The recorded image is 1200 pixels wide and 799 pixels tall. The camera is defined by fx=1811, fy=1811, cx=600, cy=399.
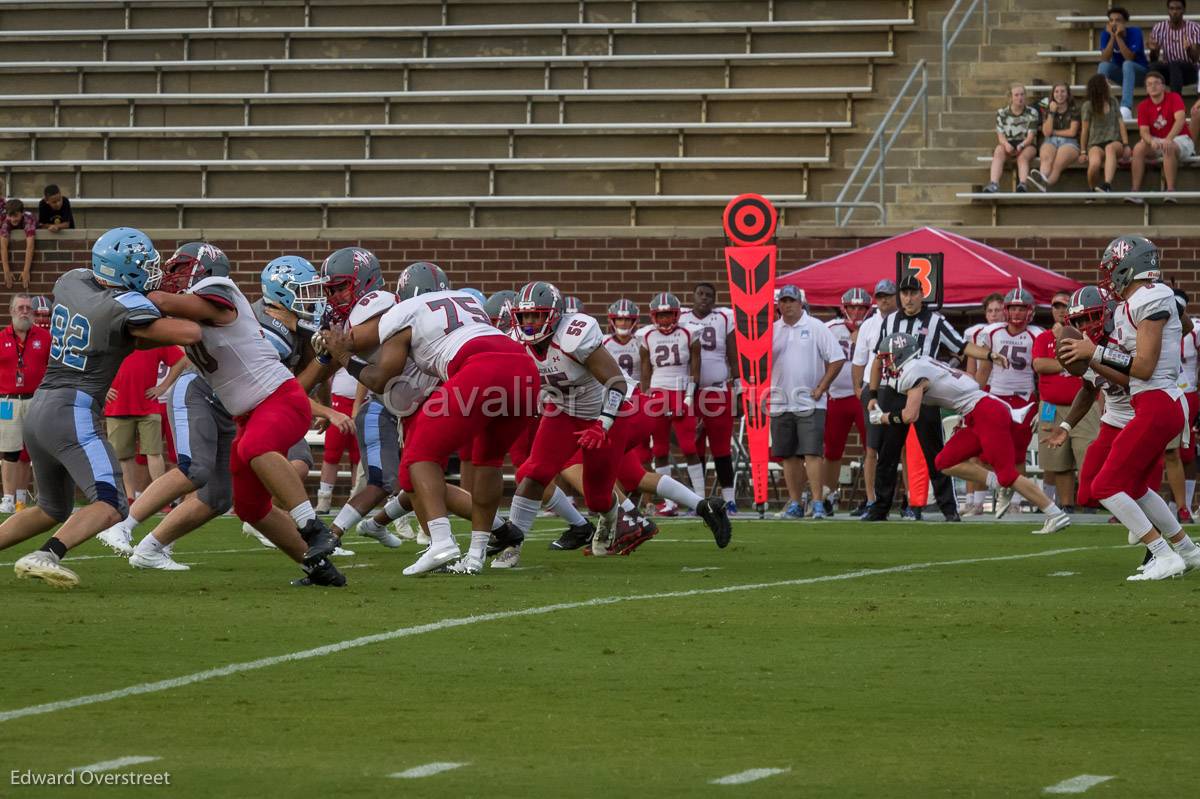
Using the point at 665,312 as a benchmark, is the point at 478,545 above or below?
below

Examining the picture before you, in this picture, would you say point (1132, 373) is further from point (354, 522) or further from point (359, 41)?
point (359, 41)

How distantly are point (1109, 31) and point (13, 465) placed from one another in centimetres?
1267

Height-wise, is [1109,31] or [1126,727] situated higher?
[1109,31]

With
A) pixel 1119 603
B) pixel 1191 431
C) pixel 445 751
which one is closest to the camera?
pixel 445 751

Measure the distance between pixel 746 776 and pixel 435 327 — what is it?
512 cm

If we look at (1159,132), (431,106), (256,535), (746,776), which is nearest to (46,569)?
(256,535)

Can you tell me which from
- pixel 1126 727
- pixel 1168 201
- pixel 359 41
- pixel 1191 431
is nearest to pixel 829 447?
pixel 1191 431

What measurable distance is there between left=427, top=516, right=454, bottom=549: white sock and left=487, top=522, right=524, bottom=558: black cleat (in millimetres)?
638

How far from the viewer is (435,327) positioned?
9.55 m

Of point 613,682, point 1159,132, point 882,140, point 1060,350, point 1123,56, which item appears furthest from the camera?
point 1123,56

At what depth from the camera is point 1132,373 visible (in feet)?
31.4

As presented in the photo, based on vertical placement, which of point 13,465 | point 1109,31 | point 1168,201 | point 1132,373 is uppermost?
point 1109,31

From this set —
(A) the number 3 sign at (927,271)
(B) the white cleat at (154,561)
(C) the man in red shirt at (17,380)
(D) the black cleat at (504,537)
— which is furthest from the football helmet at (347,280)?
(C) the man in red shirt at (17,380)

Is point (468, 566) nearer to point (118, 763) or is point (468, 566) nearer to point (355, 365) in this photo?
point (355, 365)
